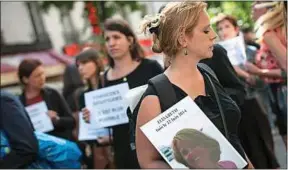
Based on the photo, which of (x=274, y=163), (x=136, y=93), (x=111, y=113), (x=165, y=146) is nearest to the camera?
(x=165, y=146)

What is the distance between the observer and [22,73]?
4320 mm

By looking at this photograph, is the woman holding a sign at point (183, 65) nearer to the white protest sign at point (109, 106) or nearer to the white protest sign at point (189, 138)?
the white protest sign at point (189, 138)

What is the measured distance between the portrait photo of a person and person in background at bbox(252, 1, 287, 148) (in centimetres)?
149

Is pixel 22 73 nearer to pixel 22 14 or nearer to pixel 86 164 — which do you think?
pixel 86 164

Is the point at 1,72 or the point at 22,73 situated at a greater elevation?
the point at 22,73

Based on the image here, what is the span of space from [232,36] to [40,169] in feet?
7.54

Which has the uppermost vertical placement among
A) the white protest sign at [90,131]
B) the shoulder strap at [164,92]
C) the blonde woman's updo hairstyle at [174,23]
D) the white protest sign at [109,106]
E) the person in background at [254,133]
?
the blonde woman's updo hairstyle at [174,23]

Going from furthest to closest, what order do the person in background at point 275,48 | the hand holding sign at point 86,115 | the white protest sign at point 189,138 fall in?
1. the hand holding sign at point 86,115
2. the person in background at point 275,48
3. the white protest sign at point 189,138

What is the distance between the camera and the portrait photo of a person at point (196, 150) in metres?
1.76

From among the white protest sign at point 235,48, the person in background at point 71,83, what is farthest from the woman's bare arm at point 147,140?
the person in background at point 71,83

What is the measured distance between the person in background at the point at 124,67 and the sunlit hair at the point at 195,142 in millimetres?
1413

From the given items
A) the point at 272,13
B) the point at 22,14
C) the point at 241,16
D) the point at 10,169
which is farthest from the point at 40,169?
the point at 22,14

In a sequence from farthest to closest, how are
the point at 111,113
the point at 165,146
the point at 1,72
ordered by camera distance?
the point at 1,72
the point at 111,113
the point at 165,146

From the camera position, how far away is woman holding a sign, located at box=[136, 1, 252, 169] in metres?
1.85
